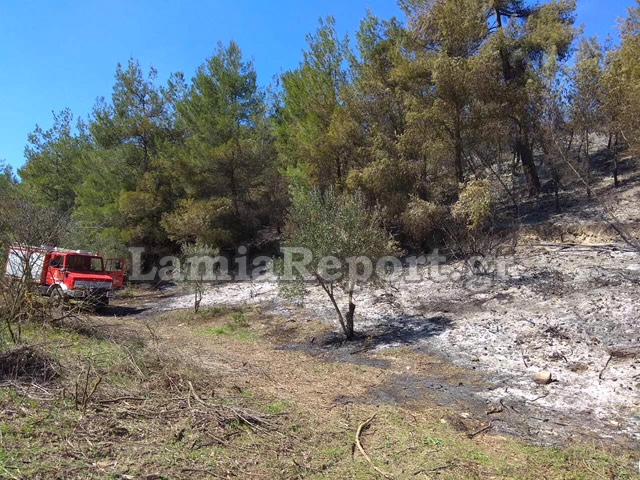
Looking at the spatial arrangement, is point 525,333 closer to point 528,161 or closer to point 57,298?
point 57,298

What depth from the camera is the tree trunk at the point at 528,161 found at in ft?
61.5

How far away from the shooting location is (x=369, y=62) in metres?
19.5

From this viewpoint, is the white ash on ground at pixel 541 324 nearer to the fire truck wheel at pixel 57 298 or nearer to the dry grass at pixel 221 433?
the dry grass at pixel 221 433

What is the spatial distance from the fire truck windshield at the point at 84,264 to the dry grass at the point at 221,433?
10134 millimetres

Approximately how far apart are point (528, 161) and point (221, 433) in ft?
62.8

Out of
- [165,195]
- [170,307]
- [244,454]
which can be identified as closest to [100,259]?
[170,307]

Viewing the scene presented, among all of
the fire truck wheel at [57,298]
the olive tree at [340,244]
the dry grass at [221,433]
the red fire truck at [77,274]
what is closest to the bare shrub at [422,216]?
the olive tree at [340,244]

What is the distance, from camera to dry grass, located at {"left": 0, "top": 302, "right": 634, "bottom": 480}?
4.13 metres

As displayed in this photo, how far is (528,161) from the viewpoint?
1983 centimetres

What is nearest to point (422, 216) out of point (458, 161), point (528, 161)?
point (458, 161)

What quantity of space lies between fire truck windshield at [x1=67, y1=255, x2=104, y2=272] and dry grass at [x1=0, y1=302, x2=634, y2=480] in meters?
10.1

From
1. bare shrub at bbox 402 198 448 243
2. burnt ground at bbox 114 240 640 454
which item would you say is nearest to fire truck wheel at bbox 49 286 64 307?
burnt ground at bbox 114 240 640 454

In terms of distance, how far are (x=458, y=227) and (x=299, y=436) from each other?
514 inches

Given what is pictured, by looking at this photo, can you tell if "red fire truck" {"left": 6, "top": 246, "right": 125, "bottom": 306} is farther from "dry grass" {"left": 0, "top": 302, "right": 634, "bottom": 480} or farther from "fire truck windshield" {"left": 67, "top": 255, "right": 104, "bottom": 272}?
"dry grass" {"left": 0, "top": 302, "right": 634, "bottom": 480}
